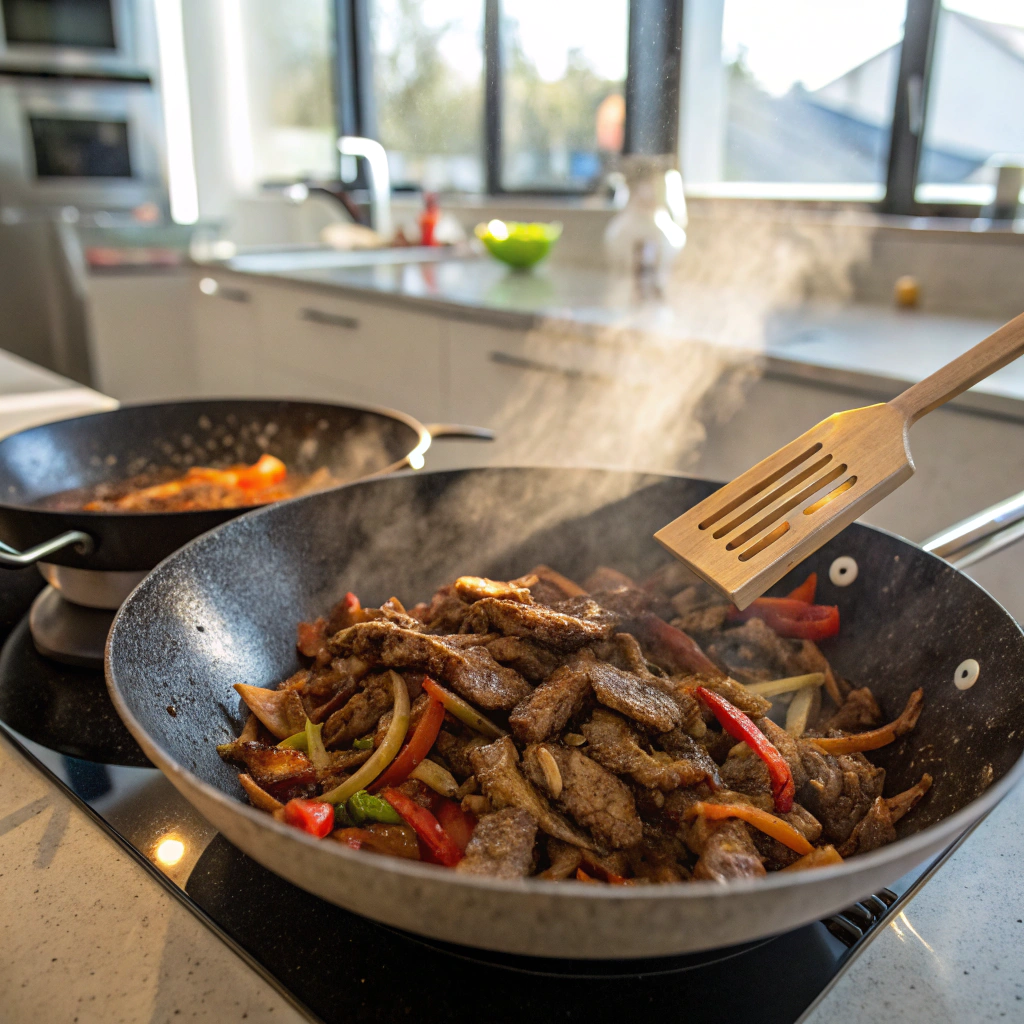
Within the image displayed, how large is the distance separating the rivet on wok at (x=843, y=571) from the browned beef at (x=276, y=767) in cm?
56

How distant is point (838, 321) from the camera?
2.41 metres

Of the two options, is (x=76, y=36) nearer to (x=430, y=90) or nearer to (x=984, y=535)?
(x=430, y=90)

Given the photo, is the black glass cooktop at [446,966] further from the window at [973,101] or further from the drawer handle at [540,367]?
the window at [973,101]

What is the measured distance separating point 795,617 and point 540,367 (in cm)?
151

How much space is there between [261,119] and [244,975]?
5.94 meters

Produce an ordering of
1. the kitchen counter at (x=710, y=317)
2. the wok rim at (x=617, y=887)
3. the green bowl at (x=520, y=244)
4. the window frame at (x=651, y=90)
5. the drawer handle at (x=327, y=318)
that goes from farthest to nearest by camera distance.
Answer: the green bowl at (x=520, y=244)
the drawer handle at (x=327, y=318)
the window frame at (x=651, y=90)
the kitchen counter at (x=710, y=317)
the wok rim at (x=617, y=887)

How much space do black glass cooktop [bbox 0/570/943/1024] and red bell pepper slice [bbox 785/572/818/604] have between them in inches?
12.9

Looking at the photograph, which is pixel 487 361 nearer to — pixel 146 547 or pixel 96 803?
pixel 146 547

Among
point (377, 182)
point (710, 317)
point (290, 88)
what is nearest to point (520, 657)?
point (710, 317)

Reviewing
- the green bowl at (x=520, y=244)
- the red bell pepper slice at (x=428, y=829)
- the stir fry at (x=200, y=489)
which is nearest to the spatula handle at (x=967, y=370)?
the red bell pepper slice at (x=428, y=829)

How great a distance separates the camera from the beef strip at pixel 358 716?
77 centimetres

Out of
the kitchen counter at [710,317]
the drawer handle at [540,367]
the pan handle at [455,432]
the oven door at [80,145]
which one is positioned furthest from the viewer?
the oven door at [80,145]

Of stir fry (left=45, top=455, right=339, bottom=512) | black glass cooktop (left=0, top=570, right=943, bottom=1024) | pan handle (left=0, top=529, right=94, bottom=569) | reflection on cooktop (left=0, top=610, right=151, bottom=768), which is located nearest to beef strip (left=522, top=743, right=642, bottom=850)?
black glass cooktop (left=0, top=570, right=943, bottom=1024)

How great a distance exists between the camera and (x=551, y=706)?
72cm
